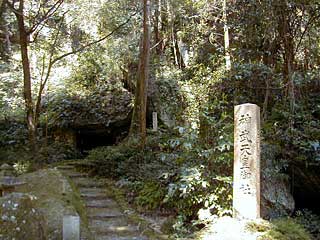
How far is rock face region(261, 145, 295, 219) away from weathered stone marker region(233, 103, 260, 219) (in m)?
1.69

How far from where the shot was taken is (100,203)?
7.00m

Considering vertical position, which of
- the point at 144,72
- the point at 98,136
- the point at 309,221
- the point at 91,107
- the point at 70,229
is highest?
the point at 144,72

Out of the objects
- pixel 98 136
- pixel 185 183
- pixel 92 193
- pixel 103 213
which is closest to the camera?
pixel 185 183

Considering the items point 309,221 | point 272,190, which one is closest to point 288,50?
point 272,190

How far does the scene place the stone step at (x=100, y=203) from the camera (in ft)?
22.5

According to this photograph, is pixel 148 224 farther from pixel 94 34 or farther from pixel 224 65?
pixel 94 34

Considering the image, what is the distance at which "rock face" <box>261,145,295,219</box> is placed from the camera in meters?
6.79

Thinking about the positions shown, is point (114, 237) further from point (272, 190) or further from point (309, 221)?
point (309, 221)

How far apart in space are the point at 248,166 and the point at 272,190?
226cm

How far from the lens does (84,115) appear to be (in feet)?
37.2

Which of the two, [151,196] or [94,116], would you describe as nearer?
[151,196]

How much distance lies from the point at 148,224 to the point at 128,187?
1560 millimetres

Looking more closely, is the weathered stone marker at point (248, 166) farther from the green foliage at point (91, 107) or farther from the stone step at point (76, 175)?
the green foliage at point (91, 107)

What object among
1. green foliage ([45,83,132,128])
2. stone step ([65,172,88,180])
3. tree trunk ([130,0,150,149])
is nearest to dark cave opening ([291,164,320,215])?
tree trunk ([130,0,150,149])
